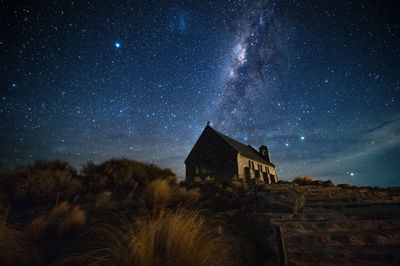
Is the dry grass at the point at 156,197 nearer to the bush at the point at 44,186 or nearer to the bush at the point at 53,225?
the bush at the point at 53,225

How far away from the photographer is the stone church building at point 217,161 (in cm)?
2129

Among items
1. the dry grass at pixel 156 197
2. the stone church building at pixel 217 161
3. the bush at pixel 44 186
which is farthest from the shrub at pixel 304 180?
the bush at pixel 44 186

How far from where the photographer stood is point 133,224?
4246 mm

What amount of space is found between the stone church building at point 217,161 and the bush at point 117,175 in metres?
12.2

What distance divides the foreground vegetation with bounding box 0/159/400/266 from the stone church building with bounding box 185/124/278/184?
12290mm

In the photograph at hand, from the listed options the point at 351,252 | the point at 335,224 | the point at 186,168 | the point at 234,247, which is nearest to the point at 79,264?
the point at 234,247

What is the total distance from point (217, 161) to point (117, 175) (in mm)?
15160

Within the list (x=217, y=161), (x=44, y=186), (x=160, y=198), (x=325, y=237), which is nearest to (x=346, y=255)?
(x=325, y=237)

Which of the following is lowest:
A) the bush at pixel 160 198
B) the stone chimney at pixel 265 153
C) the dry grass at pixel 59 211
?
the dry grass at pixel 59 211

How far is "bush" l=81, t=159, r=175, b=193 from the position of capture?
8.29 metres

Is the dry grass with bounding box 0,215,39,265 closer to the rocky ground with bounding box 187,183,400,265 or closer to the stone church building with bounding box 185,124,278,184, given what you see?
the rocky ground with bounding box 187,183,400,265

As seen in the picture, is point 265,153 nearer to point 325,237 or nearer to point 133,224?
point 325,237

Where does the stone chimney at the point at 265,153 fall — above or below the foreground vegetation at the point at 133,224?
above

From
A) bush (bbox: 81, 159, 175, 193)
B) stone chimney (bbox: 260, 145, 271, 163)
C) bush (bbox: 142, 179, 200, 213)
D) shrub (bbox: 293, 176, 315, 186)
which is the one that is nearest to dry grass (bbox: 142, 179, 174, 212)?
bush (bbox: 142, 179, 200, 213)
